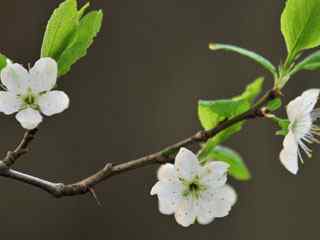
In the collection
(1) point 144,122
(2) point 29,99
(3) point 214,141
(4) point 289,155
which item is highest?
(1) point 144,122

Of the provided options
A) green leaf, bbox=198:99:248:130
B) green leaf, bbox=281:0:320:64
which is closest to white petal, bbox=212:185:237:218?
green leaf, bbox=198:99:248:130

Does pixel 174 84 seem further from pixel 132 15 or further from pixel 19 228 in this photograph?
pixel 19 228

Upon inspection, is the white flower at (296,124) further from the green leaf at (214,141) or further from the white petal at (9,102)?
the white petal at (9,102)

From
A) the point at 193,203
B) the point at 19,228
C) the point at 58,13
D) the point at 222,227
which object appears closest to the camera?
the point at 58,13

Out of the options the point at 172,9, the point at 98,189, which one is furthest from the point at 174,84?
the point at 98,189

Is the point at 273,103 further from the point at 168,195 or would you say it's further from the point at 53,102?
the point at 53,102

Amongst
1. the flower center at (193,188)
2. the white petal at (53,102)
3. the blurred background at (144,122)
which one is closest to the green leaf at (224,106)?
the flower center at (193,188)

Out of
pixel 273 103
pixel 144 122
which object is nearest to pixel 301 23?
pixel 273 103
